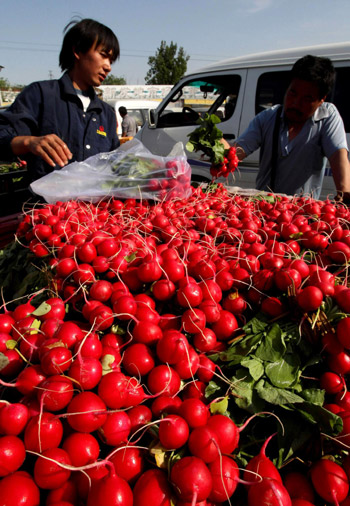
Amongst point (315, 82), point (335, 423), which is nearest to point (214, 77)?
point (315, 82)

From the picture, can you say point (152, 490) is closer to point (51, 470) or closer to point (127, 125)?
point (51, 470)

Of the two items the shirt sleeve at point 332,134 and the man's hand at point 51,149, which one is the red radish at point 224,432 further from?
the shirt sleeve at point 332,134

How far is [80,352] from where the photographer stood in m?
0.94

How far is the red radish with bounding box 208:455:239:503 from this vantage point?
80 centimetres

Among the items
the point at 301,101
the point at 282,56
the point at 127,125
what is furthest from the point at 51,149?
the point at 127,125

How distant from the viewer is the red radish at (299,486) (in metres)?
0.87

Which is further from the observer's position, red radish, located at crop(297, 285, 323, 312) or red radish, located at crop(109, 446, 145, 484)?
red radish, located at crop(297, 285, 323, 312)

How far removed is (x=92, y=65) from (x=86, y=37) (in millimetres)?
175

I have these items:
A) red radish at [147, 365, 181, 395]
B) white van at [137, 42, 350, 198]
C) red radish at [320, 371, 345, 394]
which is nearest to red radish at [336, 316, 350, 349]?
red radish at [320, 371, 345, 394]

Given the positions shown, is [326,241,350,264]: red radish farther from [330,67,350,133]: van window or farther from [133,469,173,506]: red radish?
[330,67,350,133]: van window

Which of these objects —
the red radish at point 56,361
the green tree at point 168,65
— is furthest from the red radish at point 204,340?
the green tree at point 168,65

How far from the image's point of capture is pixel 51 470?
75 cm

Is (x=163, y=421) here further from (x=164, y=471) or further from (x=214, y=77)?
(x=214, y=77)

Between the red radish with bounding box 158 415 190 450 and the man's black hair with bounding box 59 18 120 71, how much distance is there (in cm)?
252
